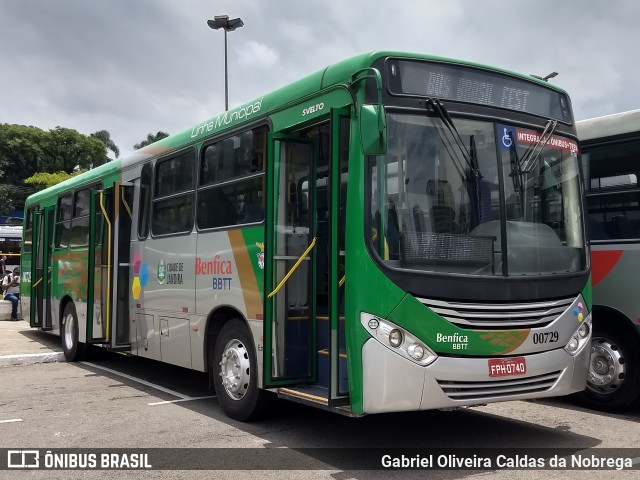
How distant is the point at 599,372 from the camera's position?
7.30 metres

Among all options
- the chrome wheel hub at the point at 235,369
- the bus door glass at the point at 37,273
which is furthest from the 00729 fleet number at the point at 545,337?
the bus door glass at the point at 37,273

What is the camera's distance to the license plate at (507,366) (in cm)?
523

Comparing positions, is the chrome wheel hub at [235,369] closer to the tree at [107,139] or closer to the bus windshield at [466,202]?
the bus windshield at [466,202]

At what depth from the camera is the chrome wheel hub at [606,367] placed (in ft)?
23.4

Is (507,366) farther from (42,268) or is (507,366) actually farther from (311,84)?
(42,268)

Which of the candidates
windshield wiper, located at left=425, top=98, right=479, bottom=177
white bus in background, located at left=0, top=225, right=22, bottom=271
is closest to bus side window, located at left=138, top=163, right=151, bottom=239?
windshield wiper, located at left=425, top=98, right=479, bottom=177

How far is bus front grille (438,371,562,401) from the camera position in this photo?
511 centimetres

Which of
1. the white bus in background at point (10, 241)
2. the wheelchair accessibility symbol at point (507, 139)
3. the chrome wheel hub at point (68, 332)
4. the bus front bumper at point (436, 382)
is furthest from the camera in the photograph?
the white bus in background at point (10, 241)

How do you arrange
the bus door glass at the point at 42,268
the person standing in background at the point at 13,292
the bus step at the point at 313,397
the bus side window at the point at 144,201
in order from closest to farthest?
the bus step at the point at 313,397 → the bus side window at the point at 144,201 → the bus door glass at the point at 42,268 → the person standing in background at the point at 13,292

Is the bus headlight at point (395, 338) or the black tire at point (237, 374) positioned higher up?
the bus headlight at point (395, 338)

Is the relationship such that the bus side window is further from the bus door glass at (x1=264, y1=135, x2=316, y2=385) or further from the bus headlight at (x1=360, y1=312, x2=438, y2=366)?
the bus headlight at (x1=360, y1=312, x2=438, y2=366)

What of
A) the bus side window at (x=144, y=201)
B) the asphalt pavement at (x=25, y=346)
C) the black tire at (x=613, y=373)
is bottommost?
the asphalt pavement at (x=25, y=346)

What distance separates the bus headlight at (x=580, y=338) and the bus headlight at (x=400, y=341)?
1435 millimetres

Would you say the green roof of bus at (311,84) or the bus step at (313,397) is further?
the green roof of bus at (311,84)
